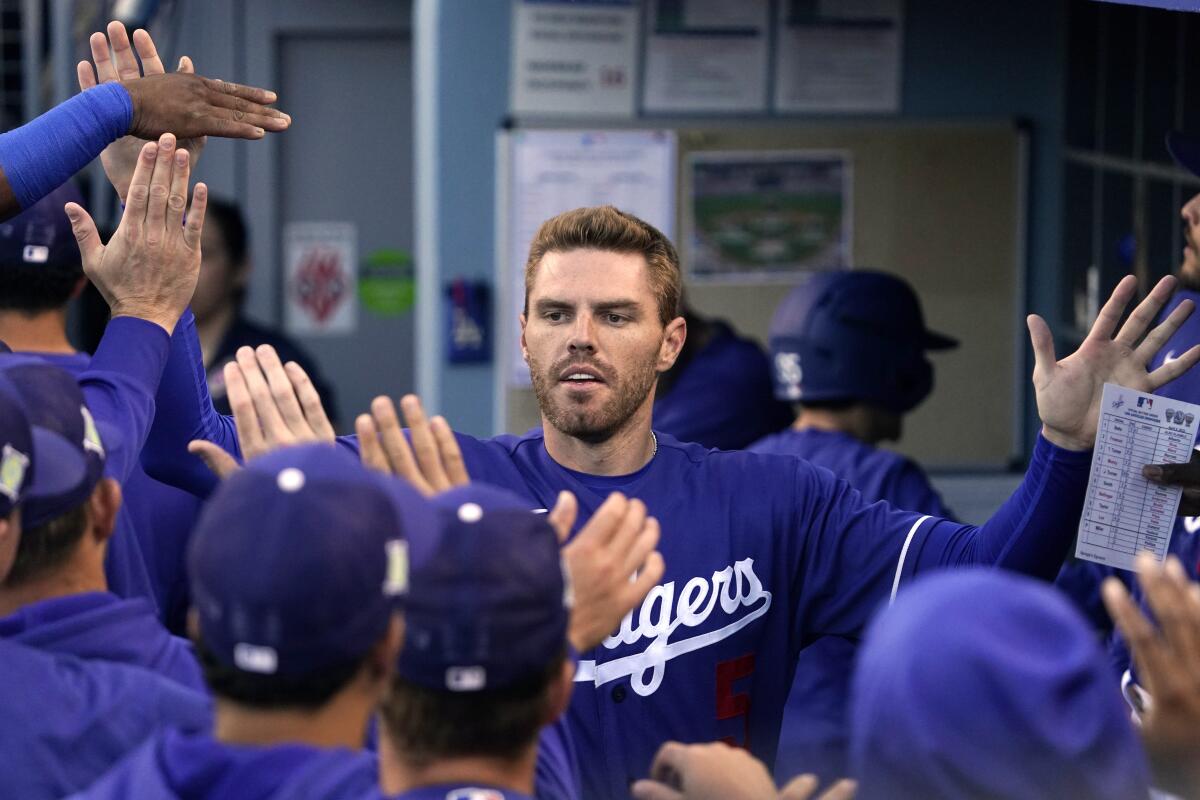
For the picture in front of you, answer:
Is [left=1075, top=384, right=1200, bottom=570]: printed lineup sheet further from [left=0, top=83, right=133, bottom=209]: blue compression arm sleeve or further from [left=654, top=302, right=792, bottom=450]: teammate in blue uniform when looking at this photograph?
[left=654, top=302, right=792, bottom=450]: teammate in blue uniform

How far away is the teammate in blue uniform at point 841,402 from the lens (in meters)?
3.91

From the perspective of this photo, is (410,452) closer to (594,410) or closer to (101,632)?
(101,632)

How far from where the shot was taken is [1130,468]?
→ 271cm

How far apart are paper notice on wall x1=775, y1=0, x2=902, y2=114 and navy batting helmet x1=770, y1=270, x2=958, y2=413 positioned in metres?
1.00

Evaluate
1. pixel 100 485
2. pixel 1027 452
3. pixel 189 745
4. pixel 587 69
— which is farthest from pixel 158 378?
pixel 1027 452

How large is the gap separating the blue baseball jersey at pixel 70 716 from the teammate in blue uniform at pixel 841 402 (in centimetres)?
195

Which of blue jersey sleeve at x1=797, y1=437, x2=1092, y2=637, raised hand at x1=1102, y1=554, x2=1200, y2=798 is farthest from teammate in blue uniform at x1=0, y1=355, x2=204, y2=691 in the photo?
raised hand at x1=1102, y1=554, x2=1200, y2=798

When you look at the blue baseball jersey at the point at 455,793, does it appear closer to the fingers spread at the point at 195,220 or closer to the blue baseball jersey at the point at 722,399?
the fingers spread at the point at 195,220

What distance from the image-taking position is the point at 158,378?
2.73m

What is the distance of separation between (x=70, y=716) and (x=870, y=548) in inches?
57.3

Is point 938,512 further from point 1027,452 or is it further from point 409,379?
point 409,379

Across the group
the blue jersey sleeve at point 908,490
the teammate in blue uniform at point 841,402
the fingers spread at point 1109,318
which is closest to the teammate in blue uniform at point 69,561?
the fingers spread at point 1109,318

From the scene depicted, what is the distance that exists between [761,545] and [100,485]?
3.88 feet

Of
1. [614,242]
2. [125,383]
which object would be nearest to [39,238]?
[125,383]
